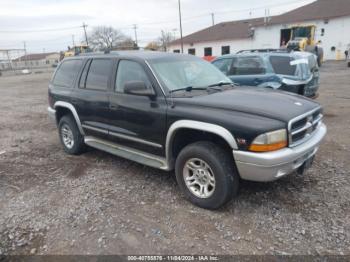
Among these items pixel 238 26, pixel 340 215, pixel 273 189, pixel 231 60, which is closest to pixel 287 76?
pixel 231 60

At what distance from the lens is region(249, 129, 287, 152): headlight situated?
276 cm

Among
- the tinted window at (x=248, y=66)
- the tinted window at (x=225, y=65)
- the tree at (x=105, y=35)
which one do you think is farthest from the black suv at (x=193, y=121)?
the tree at (x=105, y=35)

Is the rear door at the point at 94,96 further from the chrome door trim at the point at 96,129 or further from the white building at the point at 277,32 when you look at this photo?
the white building at the point at 277,32

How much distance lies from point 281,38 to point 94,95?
118 feet

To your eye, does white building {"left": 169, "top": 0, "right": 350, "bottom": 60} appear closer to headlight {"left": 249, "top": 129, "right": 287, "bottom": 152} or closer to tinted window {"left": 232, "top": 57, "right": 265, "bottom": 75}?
tinted window {"left": 232, "top": 57, "right": 265, "bottom": 75}

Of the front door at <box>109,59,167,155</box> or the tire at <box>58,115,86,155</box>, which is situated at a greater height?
the front door at <box>109,59,167,155</box>

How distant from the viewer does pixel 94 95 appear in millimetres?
4391

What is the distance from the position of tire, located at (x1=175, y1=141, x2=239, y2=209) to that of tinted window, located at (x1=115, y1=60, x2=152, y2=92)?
47.9 inches

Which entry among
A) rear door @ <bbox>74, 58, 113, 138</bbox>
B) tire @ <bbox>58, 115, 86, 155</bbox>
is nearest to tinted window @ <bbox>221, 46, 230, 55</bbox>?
tire @ <bbox>58, 115, 86, 155</bbox>

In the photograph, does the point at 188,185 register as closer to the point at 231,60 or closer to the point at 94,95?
the point at 94,95

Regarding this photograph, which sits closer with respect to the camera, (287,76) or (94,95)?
(94,95)

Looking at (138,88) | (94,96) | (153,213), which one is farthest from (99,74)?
(153,213)

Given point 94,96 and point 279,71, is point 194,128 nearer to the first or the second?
point 94,96

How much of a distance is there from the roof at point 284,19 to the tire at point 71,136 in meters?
36.2
